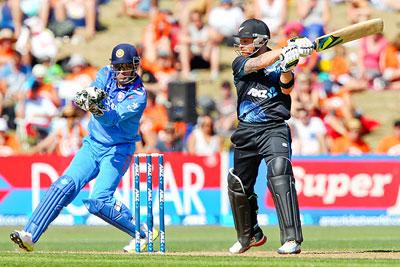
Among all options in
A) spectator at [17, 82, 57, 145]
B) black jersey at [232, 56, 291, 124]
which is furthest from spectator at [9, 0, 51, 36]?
black jersey at [232, 56, 291, 124]

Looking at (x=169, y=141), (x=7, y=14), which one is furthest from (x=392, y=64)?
(x=7, y=14)

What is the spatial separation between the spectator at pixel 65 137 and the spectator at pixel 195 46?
2727 mm

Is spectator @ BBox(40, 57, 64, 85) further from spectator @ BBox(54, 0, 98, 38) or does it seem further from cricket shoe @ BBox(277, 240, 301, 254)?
cricket shoe @ BBox(277, 240, 301, 254)

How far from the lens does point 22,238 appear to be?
11898 mm

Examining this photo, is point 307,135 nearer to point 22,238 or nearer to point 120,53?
point 120,53

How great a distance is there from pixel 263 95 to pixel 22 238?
9.22ft

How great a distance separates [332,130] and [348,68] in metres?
1.94

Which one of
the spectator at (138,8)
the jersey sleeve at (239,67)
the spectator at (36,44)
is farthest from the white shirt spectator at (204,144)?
the jersey sleeve at (239,67)

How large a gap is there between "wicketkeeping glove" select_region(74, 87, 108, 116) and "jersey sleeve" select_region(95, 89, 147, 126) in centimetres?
20

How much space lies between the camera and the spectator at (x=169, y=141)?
1970 cm

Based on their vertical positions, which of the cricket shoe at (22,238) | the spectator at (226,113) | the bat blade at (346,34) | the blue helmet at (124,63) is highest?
the bat blade at (346,34)

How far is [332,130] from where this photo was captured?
20312 mm

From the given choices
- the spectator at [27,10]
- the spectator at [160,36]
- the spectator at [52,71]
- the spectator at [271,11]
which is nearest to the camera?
the spectator at [52,71]

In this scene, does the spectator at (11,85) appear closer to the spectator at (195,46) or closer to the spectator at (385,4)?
the spectator at (195,46)
